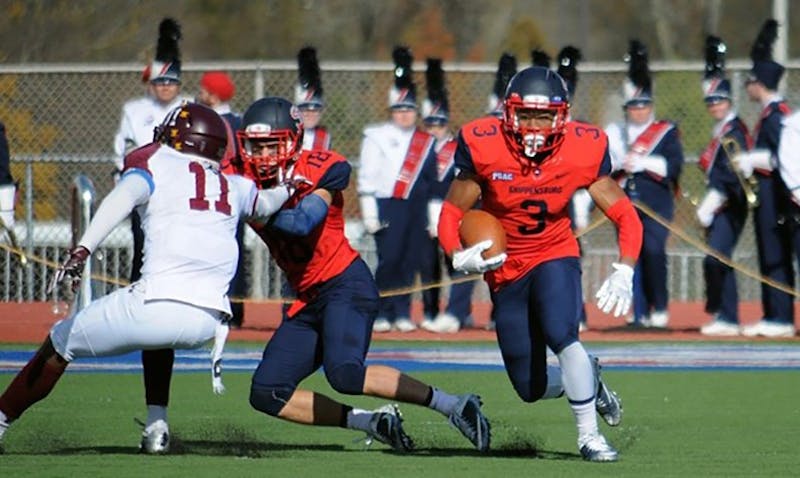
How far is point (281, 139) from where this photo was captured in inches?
344

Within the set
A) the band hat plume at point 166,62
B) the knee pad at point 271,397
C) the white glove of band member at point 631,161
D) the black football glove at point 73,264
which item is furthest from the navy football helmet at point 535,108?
the white glove of band member at point 631,161

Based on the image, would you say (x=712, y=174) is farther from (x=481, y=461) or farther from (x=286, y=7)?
(x=286, y=7)

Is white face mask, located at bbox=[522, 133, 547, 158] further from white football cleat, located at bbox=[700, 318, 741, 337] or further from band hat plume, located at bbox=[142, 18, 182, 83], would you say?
white football cleat, located at bbox=[700, 318, 741, 337]

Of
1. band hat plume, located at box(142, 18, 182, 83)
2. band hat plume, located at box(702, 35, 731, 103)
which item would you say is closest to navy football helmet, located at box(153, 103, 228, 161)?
band hat plume, located at box(142, 18, 182, 83)

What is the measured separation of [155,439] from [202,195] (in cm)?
122

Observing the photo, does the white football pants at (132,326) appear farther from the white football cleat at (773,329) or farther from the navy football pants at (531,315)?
the white football cleat at (773,329)

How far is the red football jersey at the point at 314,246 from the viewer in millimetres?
8883

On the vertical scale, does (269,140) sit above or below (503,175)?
above

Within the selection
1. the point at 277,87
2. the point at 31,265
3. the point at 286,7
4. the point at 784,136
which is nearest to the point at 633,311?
the point at 784,136

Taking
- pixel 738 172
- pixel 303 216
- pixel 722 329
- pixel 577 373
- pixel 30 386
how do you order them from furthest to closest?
pixel 722 329 → pixel 738 172 → pixel 303 216 → pixel 577 373 → pixel 30 386

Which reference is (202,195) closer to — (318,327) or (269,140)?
(269,140)

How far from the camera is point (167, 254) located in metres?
8.06

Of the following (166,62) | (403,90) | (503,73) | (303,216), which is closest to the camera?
(303,216)

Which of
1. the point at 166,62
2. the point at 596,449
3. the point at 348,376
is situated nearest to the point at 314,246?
the point at 348,376
